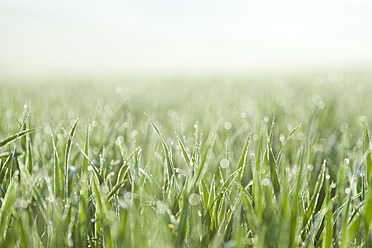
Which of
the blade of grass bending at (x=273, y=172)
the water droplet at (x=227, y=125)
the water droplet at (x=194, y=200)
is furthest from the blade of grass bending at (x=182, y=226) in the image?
the water droplet at (x=227, y=125)

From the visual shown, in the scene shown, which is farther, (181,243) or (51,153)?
(51,153)

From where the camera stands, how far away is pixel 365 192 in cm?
69

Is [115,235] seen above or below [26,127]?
below

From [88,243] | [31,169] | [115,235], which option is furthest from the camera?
[31,169]

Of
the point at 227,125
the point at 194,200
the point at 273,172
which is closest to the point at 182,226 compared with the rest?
the point at 194,200

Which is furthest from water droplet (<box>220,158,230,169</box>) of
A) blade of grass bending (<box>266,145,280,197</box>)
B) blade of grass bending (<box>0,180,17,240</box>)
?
blade of grass bending (<box>0,180,17,240</box>)

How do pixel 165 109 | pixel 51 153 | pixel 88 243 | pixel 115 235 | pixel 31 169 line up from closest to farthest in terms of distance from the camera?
pixel 115 235 → pixel 88 243 → pixel 31 169 → pixel 51 153 → pixel 165 109

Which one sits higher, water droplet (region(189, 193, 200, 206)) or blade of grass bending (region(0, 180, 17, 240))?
blade of grass bending (region(0, 180, 17, 240))

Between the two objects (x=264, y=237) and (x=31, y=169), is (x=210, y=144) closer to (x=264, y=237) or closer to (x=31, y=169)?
(x=264, y=237)

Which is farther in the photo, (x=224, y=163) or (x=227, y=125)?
(x=227, y=125)

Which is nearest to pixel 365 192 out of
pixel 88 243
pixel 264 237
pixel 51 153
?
pixel 264 237

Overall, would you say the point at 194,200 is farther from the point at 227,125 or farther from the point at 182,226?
the point at 227,125

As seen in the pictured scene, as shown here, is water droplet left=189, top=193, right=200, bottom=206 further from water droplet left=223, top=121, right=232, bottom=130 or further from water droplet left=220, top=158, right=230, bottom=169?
water droplet left=223, top=121, right=232, bottom=130

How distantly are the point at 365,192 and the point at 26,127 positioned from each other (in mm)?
746
